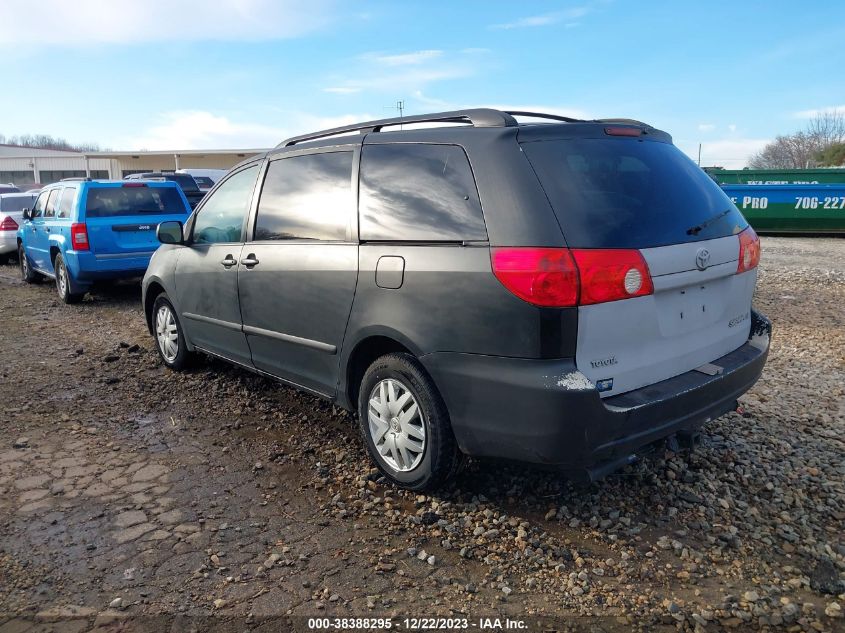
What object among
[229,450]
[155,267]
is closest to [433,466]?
[229,450]

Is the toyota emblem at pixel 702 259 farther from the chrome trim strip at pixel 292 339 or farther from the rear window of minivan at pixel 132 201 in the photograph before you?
the rear window of minivan at pixel 132 201

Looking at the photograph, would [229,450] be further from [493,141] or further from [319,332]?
[493,141]

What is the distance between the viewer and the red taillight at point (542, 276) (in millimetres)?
2820

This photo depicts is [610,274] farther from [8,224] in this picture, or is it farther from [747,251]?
[8,224]

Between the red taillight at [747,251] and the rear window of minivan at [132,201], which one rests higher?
the rear window of minivan at [132,201]

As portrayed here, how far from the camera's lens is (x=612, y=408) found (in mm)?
2887

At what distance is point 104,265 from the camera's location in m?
9.33

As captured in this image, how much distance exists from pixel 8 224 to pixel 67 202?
7.02m

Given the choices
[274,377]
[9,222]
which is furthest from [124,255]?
[9,222]

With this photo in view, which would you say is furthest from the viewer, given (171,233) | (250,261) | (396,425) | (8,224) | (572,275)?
(8,224)

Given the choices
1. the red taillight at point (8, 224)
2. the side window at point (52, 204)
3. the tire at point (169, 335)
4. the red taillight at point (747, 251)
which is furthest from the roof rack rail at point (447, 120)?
the red taillight at point (8, 224)

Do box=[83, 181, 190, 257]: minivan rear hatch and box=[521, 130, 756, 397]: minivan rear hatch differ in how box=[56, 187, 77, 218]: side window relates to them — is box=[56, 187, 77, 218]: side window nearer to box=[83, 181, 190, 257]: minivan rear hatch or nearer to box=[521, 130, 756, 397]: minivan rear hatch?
box=[83, 181, 190, 257]: minivan rear hatch

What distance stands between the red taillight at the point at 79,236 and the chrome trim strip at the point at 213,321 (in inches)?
183

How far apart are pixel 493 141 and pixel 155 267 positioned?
3870 mm
